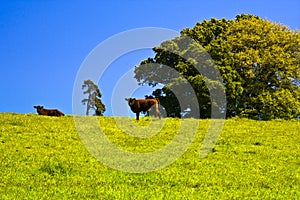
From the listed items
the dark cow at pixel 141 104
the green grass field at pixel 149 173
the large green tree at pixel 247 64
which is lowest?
the green grass field at pixel 149 173

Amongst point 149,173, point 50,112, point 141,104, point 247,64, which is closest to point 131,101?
point 141,104

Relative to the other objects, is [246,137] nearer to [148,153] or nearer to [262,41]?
[148,153]

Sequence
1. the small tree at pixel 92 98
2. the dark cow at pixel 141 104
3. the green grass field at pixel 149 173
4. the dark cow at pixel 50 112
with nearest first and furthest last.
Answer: the green grass field at pixel 149 173 < the dark cow at pixel 141 104 < the dark cow at pixel 50 112 < the small tree at pixel 92 98

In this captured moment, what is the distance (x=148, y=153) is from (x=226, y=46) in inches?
1457

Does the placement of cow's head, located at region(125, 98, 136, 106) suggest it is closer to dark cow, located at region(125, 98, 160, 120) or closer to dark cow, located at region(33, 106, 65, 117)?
dark cow, located at region(125, 98, 160, 120)

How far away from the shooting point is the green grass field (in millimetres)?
15539

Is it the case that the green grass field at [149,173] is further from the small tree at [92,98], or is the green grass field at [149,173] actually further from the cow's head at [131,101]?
the small tree at [92,98]

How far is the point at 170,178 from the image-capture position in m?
17.5

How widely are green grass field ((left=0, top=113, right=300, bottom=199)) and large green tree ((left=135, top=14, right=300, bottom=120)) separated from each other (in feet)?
86.1

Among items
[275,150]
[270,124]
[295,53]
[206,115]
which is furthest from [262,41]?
[275,150]

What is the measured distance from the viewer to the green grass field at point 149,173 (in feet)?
51.0

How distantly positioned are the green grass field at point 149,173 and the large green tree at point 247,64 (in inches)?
1034

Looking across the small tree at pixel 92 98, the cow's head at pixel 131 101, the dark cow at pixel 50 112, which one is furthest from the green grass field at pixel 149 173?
the small tree at pixel 92 98

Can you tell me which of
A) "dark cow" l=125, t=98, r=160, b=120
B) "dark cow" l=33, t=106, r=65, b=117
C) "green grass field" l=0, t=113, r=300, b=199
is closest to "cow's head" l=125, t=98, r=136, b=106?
"dark cow" l=125, t=98, r=160, b=120
